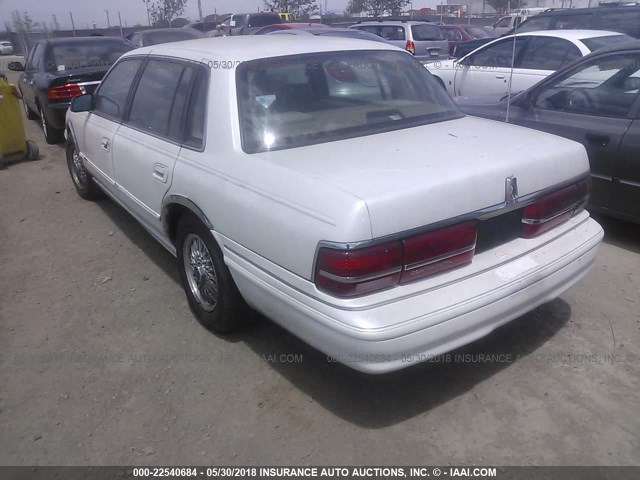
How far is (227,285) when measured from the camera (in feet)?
10.2

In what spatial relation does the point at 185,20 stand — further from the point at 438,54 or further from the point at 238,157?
the point at 238,157

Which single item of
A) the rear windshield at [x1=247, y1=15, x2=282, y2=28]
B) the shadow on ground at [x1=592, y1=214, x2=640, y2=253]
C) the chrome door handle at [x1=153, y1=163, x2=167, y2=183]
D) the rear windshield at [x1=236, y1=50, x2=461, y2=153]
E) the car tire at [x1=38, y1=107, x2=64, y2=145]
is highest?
the rear windshield at [x1=247, y1=15, x2=282, y2=28]

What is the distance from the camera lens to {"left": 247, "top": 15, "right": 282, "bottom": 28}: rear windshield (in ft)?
64.2

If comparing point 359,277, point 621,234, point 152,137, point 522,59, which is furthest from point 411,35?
point 359,277

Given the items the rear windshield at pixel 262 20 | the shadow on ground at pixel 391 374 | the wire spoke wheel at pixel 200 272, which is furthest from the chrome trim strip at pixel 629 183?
the rear windshield at pixel 262 20

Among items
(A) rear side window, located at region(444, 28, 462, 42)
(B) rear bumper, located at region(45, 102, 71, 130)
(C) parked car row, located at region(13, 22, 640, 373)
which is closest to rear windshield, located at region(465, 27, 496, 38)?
(A) rear side window, located at region(444, 28, 462, 42)

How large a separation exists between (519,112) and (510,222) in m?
2.72

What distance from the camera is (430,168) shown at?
8.40 feet

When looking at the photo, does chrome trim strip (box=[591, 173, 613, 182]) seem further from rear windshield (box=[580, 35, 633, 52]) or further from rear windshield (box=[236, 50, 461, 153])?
rear windshield (box=[580, 35, 633, 52])

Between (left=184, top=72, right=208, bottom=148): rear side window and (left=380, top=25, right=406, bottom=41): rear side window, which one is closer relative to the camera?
(left=184, top=72, right=208, bottom=148): rear side window

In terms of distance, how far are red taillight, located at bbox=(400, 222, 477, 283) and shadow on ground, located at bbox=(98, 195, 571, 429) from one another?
75cm

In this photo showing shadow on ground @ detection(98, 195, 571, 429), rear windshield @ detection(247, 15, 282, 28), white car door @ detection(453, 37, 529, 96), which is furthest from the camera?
rear windshield @ detection(247, 15, 282, 28)

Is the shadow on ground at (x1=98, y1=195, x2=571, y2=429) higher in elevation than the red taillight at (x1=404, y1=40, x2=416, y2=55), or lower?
lower

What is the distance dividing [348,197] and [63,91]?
23.7 feet
